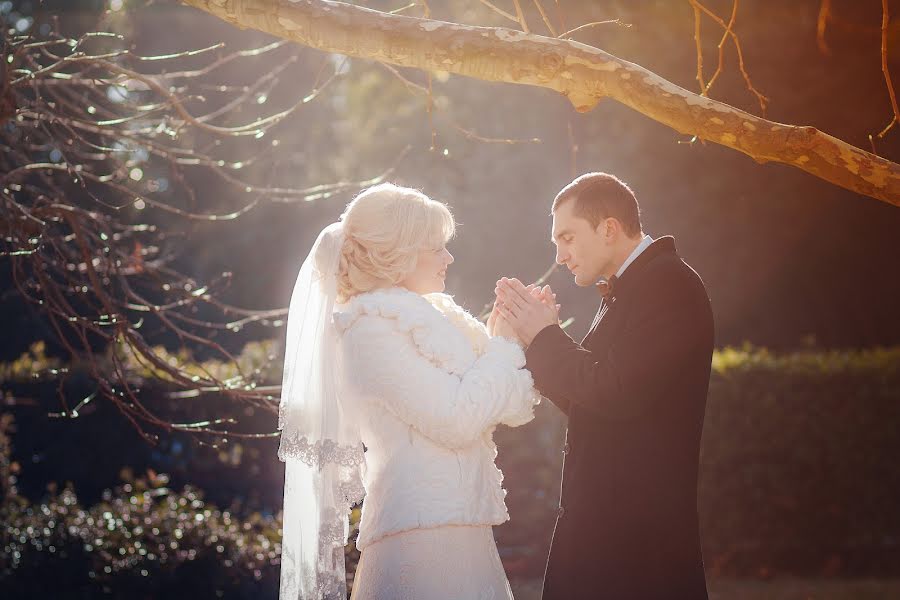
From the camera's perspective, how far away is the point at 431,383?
3.06m

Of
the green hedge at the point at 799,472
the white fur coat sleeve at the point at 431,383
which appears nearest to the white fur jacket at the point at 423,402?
the white fur coat sleeve at the point at 431,383

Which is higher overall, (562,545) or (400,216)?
(400,216)

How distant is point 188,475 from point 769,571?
4.87 metres

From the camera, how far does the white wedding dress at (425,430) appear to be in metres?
3.07

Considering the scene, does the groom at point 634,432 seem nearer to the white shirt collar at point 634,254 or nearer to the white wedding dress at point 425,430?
the white shirt collar at point 634,254

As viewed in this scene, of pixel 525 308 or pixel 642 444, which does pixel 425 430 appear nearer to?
pixel 525 308

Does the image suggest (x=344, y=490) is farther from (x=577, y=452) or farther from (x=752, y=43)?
(x=752, y=43)

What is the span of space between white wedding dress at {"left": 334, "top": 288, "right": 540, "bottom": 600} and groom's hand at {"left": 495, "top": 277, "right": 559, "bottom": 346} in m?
0.07

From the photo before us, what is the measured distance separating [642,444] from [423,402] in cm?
70

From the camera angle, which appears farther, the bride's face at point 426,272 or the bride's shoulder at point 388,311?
the bride's face at point 426,272

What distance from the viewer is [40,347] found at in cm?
909

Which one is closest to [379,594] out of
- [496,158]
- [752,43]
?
[752,43]

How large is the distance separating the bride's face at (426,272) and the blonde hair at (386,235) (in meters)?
0.03

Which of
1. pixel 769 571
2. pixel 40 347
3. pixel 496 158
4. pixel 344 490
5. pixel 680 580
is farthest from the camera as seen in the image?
pixel 496 158
